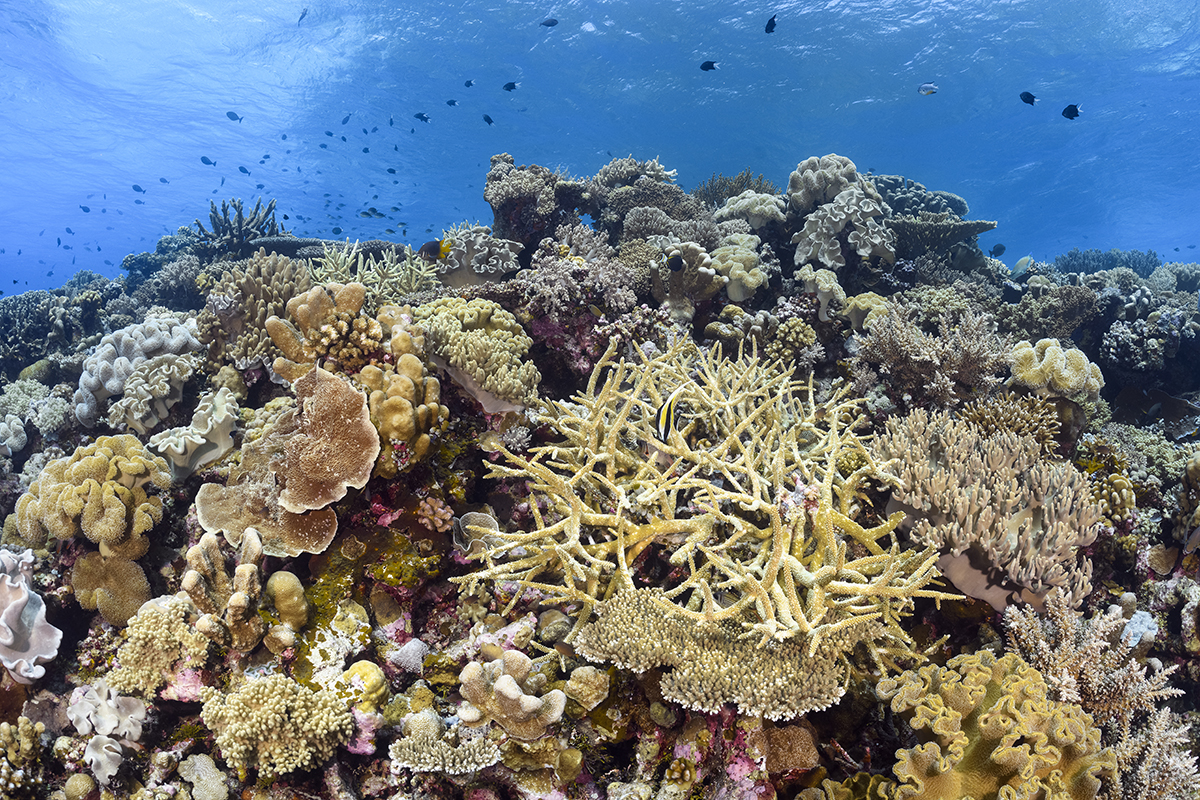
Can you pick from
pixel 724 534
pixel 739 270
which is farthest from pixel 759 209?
pixel 724 534

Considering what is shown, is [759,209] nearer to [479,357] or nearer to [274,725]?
[479,357]

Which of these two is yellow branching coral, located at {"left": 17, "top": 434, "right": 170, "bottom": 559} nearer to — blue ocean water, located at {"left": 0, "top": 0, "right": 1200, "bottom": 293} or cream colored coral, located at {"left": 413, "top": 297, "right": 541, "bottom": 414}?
cream colored coral, located at {"left": 413, "top": 297, "right": 541, "bottom": 414}

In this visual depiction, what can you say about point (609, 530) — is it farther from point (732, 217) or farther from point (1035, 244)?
point (1035, 244)

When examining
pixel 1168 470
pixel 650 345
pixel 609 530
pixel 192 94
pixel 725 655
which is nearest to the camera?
pixel 725 655

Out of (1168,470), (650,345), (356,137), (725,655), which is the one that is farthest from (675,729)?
(356,137)

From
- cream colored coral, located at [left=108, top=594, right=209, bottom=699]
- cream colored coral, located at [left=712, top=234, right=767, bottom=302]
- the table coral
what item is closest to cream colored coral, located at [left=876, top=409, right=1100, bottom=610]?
cream colored coral, located at [left=712, top=234, right=767, bottom=302]

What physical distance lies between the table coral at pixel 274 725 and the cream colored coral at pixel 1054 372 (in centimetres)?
662

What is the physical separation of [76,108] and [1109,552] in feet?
183

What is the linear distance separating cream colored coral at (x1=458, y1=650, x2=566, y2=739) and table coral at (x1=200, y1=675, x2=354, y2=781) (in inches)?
32.4

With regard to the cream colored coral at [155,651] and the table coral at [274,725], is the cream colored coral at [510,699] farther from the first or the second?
the cream colored coral at [155,651]

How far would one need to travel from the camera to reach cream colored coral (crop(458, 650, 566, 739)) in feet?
7.98

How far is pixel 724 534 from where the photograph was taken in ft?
10.3

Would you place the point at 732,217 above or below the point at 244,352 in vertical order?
above

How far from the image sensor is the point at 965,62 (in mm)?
33062
